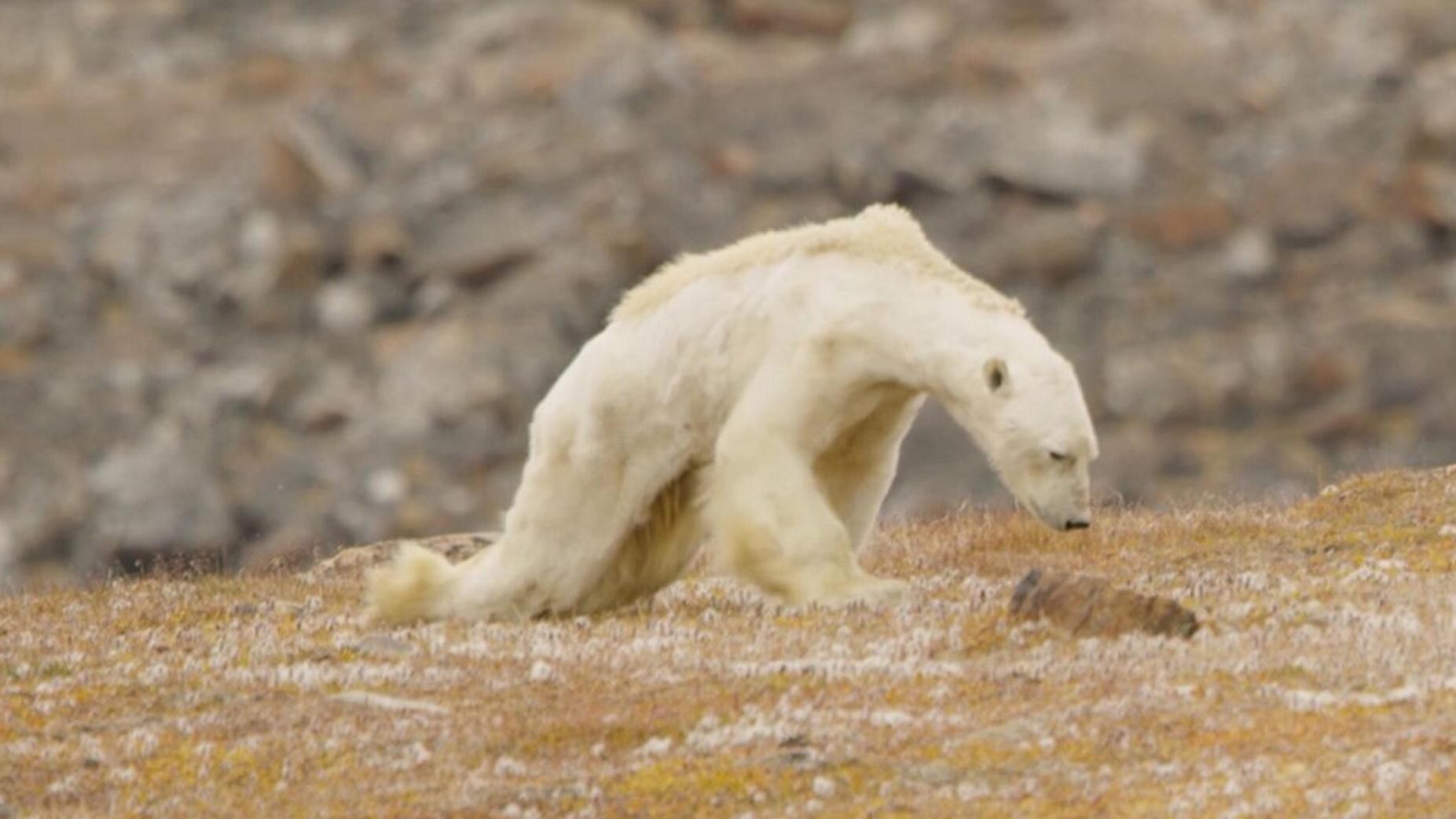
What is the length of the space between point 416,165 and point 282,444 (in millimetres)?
20741

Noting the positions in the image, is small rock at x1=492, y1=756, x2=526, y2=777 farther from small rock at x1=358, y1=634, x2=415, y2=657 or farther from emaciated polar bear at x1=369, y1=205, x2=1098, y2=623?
emaciated polar bear at x1=369, y1=205, x2=1098, y2=623

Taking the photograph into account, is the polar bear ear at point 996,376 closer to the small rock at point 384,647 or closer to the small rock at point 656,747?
the small rock at point 384,647

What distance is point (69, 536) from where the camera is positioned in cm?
8356

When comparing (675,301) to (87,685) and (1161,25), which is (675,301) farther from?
(1161,25)

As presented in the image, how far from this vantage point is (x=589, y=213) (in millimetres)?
105250

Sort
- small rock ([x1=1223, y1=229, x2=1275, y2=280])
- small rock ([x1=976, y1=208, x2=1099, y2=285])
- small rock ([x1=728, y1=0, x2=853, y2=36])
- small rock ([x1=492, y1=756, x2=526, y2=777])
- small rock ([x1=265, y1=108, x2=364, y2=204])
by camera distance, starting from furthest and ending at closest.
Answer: small rock ([x1=728, y1=0, x2=853, y2=36])
small rock ([x1=265, y1=108, x2=364, y2=204])
small rock ([x1=1223, y1=229, x2=1275, y2=280])
small rock ([x1=976, y1=208, x2=1099, y2=285])
small rock ([x1=492, y1=756, x2=526, y2=777])

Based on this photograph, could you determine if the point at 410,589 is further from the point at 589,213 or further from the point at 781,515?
the point at 589,213

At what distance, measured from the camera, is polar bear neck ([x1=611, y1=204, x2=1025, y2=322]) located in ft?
65.1

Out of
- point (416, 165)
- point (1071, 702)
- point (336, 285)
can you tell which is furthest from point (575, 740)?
point (416, 165)

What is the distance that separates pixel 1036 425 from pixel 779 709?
401 centimetres

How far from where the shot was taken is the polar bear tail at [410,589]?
2045 cm

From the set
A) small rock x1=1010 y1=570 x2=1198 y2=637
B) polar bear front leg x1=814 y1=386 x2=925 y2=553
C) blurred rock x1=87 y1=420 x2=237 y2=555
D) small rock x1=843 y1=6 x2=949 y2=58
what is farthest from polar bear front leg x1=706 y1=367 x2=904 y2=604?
small rock x1=843 y1=6 x2=949 y2=58

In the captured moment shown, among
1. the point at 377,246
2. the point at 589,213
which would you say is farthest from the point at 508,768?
the point at 589,213

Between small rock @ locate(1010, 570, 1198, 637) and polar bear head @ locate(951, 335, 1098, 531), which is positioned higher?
polar bear head @ locate(951, 335, 1098, 531)
